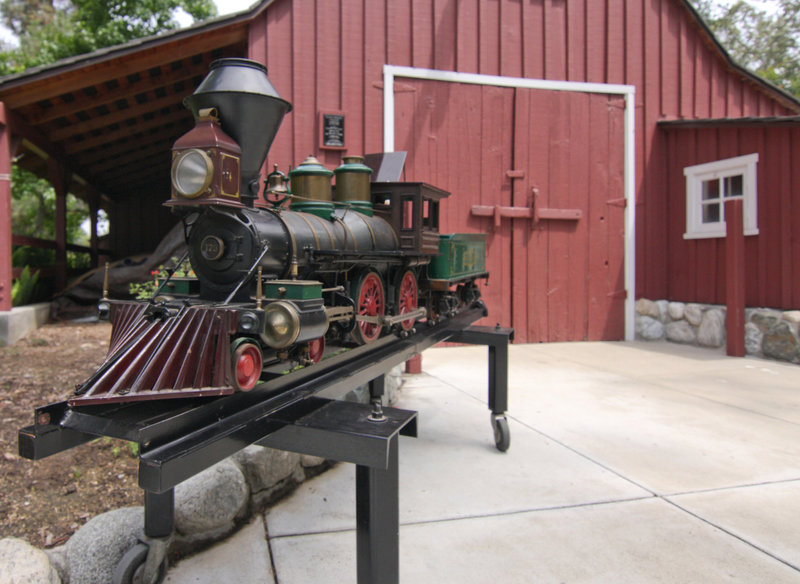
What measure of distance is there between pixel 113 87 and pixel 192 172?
7.12 metres

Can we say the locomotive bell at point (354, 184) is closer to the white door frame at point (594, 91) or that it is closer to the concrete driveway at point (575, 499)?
the concrete driveway at point (575, 499)

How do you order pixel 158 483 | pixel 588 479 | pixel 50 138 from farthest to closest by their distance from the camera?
pixel 50 138, pixel 588 479, pixel 158 483

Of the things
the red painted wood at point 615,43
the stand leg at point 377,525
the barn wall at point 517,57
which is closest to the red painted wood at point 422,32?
the barn wall at point 517,57

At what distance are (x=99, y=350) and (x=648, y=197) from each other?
9.26 meters

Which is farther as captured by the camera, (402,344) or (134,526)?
(402,344)

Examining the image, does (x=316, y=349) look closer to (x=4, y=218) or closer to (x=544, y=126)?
(x=4, y=218)

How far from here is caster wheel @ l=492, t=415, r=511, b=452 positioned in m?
4.46

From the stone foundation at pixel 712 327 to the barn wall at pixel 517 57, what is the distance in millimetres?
435

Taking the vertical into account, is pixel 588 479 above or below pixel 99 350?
below

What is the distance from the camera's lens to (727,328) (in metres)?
8.59

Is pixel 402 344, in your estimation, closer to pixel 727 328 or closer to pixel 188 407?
pixel 188 407

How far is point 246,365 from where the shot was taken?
213 centimetres

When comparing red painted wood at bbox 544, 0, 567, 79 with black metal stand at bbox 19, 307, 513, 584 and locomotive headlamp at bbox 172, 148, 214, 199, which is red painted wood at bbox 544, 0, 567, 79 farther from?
black metal stand at bbox 19, 307, 513, 584

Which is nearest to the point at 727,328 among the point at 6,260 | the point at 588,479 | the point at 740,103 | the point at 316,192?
the point at 740,103
